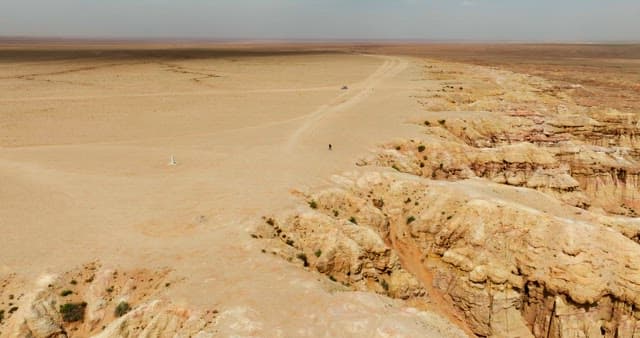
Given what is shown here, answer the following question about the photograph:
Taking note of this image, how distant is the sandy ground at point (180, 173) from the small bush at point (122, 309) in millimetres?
2693

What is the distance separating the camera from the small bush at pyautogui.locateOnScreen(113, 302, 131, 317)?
19812mm

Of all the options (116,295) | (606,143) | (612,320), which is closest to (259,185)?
(116,295)

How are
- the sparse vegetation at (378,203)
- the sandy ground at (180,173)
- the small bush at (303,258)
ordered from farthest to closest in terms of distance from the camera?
1. the sparse vegetation at (378,203)
2. the small bush at (303,258)
3. the sandy ground at (180,173)

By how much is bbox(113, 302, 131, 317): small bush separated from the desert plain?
6 centimetres

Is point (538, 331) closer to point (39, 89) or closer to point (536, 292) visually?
point (536, 292)

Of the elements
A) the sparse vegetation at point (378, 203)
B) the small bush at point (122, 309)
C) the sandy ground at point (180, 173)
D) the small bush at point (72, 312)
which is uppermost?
the sandy ground at point (180, 173)

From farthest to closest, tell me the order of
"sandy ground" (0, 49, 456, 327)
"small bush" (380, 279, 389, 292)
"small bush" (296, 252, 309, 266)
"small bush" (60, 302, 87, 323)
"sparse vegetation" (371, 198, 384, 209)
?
"sparse vegetation" (371, 198, 384, 209)
"small bush" (380, 279, 389, 292)
"small bush" (296, 252, 309, 266)
"sandy ground" (0, 49, 456, 327)
"small bush" (60, 302, 87, 323)

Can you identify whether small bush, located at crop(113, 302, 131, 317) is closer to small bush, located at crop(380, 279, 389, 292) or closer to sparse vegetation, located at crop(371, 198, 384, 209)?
small bush, located at crop(380, 279, 389, 292)

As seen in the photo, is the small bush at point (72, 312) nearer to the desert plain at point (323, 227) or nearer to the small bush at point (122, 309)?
the desert plain at point (323, 227)

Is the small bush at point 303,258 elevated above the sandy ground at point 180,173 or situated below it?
below

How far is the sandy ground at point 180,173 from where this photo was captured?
22.1 m

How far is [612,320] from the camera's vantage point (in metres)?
25.3

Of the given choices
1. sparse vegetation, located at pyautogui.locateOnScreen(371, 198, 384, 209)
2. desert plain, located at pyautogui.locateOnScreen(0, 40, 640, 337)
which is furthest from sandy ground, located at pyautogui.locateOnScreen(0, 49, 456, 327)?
sparse vegetation, located at pyautogui.locateOnScreen(371, 198, 384, 209)

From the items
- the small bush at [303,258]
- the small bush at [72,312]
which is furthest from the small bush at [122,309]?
the small bush at [303,258]
